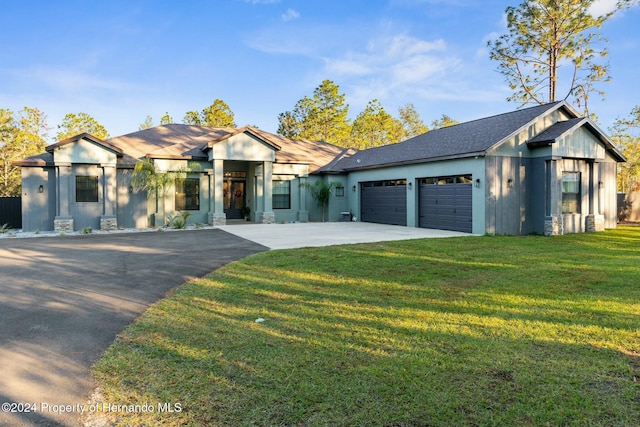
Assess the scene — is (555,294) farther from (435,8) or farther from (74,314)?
(435,8)

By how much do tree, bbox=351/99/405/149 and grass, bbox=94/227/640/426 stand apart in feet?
115

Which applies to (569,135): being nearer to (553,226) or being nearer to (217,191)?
(553,226)

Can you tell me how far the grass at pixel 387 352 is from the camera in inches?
106

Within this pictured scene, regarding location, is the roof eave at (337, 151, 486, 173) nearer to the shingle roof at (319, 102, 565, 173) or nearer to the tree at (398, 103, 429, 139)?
the shingle roof at (319, 102, 565, 173)

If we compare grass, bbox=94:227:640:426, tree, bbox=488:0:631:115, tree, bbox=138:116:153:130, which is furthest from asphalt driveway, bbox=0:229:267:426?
tree, bbox=138:116:153:130

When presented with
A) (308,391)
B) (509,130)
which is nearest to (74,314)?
(308,391)

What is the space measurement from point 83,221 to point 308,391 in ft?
55.8

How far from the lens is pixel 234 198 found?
21.8 meters

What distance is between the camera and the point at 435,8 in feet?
61.5

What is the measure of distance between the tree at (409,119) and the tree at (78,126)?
32.1m

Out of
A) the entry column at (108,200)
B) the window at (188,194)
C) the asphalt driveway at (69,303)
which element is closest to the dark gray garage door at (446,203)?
the asphalt driveway at (69,303)

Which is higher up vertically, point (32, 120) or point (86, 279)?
point (32, 120)

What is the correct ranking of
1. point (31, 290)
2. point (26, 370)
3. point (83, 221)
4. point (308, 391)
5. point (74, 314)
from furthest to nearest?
point (83, 221) < point (31, 290) < point (74, 314) < point (26, 370) < point (308, 391)

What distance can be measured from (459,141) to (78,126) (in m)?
35.3
